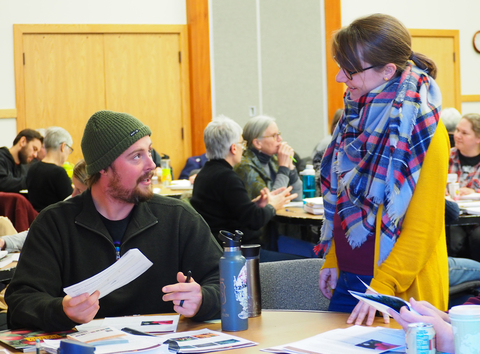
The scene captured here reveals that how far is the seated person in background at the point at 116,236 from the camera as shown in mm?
1857

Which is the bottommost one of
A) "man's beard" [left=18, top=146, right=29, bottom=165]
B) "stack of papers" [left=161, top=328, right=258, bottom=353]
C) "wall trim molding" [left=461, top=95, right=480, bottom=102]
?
"stack of papers" [left=161, top=328, right=258, bottom=353]

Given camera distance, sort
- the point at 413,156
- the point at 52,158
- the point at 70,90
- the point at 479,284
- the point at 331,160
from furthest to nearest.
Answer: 1. the point at 70,90
2. the point at 52,158
3. the point at 479,284
4. the point at 331,160
5. the point at 413,156

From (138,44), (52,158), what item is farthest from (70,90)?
(52,158)

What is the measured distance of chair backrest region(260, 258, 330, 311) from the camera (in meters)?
2.07

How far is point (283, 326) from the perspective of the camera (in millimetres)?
1594

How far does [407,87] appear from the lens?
1785 millimetres

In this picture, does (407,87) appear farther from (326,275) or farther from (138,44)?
(138,44)

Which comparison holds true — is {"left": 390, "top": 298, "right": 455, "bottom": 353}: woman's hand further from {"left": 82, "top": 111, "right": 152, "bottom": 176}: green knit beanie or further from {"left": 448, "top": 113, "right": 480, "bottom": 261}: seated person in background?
{"left": 448, "top": 113, "right": 480, "bottom": 261}: seated person in background

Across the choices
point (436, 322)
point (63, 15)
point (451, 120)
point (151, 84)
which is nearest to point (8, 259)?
point (436, 322)

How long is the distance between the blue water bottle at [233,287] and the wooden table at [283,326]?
32 millimetres

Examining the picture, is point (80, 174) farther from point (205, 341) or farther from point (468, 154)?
point (468, 154)

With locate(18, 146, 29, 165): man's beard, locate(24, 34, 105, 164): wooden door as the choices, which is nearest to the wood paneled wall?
locate(24, 34, 105, 164): wooden door

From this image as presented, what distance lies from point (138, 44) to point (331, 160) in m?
6.49

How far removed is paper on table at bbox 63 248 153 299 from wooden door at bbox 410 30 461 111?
27.6 ft
